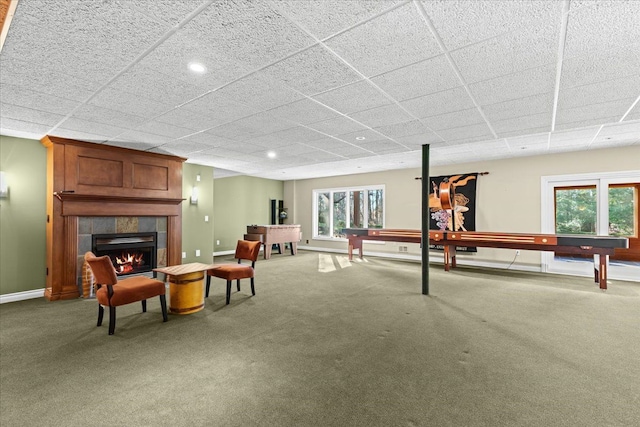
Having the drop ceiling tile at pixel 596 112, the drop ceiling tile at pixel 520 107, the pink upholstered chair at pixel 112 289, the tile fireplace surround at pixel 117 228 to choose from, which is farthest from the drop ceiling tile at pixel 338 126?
the tile fireplace surround at pixel 117 228

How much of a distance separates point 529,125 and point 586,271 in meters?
3.82

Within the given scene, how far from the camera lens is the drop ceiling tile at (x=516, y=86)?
2.56 meters

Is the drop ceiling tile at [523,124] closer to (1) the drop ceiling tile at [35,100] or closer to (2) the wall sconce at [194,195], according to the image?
(1) the drop ceiling tile at [35,100]

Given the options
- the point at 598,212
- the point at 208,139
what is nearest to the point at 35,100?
the point at 208,139

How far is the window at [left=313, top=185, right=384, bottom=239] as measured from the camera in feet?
29.6

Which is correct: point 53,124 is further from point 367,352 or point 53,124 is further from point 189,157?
point 367,352

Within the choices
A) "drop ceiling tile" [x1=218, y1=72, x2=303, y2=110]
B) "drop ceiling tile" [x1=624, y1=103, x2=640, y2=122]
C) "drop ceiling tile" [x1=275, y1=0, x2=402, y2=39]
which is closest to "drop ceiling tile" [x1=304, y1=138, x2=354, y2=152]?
"drop ceiling tile" [x1=218, y1=72, x2=303, y2=110]

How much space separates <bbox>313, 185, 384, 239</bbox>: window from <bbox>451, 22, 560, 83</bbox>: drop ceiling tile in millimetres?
6285

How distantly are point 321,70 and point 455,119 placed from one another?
85.8 inches

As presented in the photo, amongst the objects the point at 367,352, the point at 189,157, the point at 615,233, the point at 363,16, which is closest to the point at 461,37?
the point at 363,16

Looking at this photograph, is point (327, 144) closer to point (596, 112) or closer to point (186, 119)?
point (186, 119)

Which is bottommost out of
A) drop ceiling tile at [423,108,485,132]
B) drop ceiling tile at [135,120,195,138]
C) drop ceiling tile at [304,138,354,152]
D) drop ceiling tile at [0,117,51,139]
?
drop ceiling tile at [0,117,51,139]

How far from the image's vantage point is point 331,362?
247 centimetres

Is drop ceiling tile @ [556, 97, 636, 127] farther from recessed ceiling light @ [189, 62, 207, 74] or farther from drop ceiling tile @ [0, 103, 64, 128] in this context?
drop ceiling tile @ [0, 103, 64, 128]
